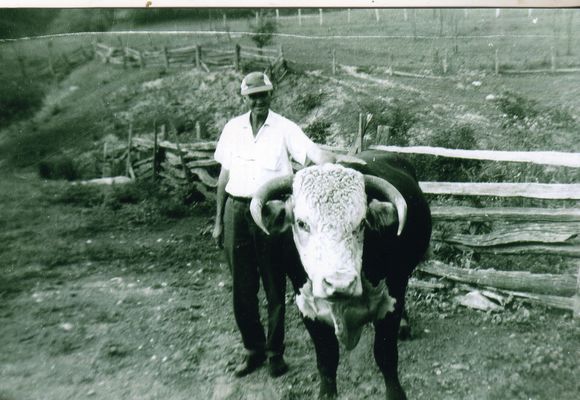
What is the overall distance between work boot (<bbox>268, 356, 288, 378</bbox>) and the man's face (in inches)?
55.3

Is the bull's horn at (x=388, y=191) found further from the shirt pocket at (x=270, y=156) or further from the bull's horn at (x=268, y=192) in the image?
the shirt pocket at (x=270, y=156)

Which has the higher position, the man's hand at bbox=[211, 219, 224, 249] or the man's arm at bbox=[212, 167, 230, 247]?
the man's arm at bbox=[212, 167, 230, 247]

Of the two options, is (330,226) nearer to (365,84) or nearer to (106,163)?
(365,84)

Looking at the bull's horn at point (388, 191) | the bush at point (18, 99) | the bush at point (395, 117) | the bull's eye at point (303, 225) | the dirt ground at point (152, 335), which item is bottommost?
the dirt ground at point (152, 335)

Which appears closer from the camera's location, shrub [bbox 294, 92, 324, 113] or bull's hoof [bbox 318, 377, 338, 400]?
bull's hoof [bbox 318, 377, 338, 400]

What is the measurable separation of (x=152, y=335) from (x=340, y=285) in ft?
5.21

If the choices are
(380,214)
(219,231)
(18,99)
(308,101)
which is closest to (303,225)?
(380,214)

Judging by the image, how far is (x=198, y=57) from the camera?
339 centimetres

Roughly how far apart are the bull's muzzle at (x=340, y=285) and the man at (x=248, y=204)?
0.66 m

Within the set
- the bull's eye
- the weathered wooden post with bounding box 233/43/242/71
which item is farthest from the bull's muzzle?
the weathered wooden post with bounding box 233/43/242/71

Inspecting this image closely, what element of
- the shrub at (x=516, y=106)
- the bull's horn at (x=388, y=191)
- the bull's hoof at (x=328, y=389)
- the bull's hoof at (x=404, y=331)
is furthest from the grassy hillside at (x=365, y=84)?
the bull's hoof at (x=328, y=389)

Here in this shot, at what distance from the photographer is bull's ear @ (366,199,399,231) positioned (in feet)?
7.59

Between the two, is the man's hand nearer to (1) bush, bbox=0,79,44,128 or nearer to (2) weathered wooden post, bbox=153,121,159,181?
(2) weathered wooden post, bbox=153,121,159,181

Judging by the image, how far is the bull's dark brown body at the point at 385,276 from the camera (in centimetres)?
259
